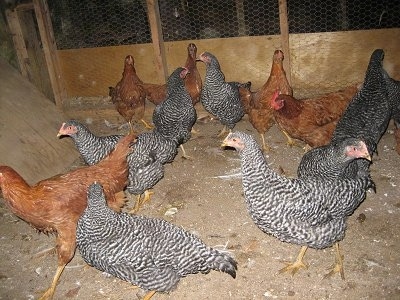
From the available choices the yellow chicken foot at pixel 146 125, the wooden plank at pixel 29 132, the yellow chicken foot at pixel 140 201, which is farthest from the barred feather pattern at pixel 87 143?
the yellow chicken foot at pixel 146 125

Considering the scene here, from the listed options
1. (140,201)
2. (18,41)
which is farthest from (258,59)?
(18,41)

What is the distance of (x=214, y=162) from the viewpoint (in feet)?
18.6

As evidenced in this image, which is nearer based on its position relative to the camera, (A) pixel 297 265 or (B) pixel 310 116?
(A) pixel 297 265

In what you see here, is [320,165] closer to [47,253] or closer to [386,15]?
[47,253]

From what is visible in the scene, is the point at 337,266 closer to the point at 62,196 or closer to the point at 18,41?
the point at 62,196

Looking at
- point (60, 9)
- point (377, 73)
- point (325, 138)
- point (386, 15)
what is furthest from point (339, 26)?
point (60, 9)

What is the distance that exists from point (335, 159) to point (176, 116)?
2.44 metres

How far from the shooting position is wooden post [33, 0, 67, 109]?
21.2ft

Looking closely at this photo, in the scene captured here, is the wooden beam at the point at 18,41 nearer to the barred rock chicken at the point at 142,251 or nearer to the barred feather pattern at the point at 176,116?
the barred feather pattern at the point at 176,116

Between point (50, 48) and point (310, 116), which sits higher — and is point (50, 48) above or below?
above

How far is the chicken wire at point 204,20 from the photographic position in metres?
8.25

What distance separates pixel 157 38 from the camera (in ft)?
21.2

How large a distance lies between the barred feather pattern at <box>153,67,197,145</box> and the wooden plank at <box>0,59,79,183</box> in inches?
73.2

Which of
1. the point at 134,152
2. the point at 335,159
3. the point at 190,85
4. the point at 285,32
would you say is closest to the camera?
the point at 335,159
